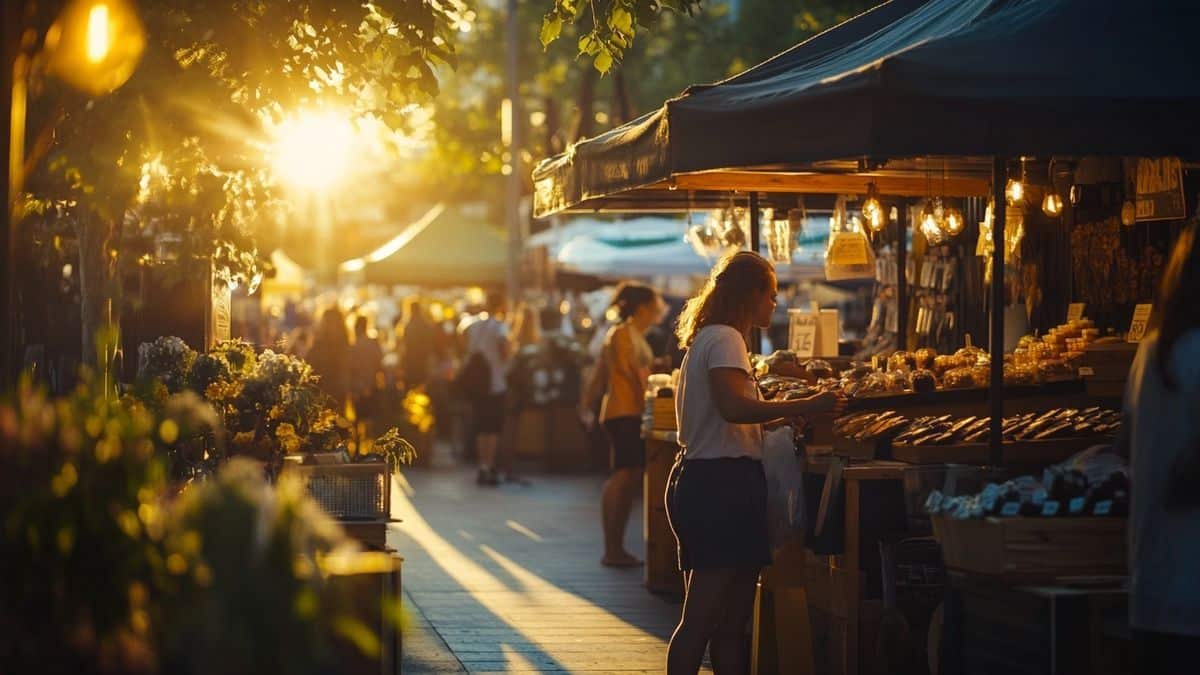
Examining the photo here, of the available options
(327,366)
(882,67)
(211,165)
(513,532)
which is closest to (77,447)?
(882,67)

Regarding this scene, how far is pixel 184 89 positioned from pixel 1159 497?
171 inches

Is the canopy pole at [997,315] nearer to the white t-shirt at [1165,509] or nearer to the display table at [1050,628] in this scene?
the display table at [1050,628]

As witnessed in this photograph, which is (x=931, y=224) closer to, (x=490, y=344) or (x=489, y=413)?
(x=489, y=413)

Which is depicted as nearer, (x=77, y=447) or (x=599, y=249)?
(x=77, y=447)

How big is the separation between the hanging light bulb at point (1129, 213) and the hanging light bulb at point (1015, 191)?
2.40ft

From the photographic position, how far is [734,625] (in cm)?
743

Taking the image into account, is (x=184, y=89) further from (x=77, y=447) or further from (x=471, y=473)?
(x=471, y=473)

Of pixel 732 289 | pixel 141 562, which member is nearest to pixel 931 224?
pixel 732 289

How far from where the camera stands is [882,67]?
270 inches

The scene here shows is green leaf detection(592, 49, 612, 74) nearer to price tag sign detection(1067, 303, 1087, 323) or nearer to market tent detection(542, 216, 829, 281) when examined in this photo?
price tag sign detection(1067, 303, 1087, 323)

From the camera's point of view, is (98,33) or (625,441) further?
(625,441)

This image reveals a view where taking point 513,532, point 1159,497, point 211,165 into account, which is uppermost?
point 211,165

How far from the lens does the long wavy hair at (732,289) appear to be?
292 inches

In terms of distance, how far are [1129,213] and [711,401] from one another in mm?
3799
